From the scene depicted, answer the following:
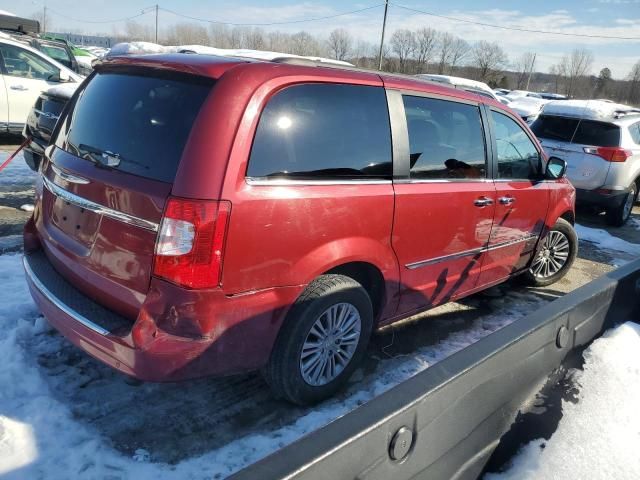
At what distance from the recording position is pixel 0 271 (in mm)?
4098

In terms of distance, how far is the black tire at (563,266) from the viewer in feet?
16.4

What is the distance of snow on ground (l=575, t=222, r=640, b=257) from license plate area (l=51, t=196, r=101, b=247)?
6826 mm

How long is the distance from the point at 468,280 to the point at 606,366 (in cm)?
140

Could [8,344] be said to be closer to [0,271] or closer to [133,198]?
[0,271]

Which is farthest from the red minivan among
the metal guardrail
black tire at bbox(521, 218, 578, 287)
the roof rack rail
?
the roof rack rail

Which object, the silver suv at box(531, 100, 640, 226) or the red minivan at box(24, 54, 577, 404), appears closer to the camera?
the red minivan at box(24, 54, 577, 404)

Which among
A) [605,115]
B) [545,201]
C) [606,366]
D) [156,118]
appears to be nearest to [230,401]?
[156,118]

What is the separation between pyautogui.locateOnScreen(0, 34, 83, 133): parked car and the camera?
8.82 m

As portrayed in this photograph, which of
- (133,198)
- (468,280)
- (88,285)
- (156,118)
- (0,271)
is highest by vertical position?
(156,118)

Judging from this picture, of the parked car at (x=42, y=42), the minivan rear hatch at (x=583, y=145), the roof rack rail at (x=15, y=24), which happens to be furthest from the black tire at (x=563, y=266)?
the roof rack rail at (x=15, y=24)

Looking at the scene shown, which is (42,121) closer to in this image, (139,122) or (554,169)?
(139,122)

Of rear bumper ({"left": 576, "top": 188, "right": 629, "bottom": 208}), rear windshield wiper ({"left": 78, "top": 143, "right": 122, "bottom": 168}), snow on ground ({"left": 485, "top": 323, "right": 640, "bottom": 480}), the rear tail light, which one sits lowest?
rear bumper ({"left": 576, "top": 188, "right": 629, "bottom": 208})

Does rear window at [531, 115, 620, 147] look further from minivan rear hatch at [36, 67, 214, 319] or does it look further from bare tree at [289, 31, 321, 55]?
bare tree at [289, 31, 321, 55]

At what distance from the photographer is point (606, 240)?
748cm
